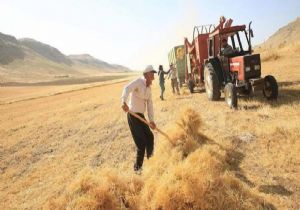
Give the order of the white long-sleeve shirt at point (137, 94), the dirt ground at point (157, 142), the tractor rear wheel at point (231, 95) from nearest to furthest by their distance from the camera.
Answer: the dirt ground at point (157, 142) → the white long-sleeve shirt at point (137, 94) → the tractor rear wheel at point (231, 95)

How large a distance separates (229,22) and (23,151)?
964cm

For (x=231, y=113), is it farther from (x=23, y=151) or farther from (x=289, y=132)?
(x=23, y=151)

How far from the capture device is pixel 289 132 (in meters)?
7.38

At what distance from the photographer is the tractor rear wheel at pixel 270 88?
11.0 meters

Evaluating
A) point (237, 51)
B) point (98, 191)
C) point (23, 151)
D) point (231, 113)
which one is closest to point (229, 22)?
point (237, 51)

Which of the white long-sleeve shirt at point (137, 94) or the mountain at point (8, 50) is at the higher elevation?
the mountain at point (8, 50)

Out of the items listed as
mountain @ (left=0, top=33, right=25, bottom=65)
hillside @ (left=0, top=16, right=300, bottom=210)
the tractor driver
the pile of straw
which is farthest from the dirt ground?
mountain @ (left=0, top=33, right=25, bottom=65)

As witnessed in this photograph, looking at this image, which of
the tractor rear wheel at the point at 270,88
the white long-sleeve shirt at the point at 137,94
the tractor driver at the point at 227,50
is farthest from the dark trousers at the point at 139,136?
the tractor driver at the point at 227,50

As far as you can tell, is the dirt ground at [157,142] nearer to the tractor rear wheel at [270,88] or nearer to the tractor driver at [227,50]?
the tractor rear wheel at [270,88]

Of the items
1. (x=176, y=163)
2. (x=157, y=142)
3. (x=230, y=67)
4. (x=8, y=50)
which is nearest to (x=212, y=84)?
(x=230, y=67)

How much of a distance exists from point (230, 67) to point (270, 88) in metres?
1.59

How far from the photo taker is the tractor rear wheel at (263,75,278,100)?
11.0m

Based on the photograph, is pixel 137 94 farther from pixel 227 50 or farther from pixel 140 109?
pixel 227 50

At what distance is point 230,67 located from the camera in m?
12.1
